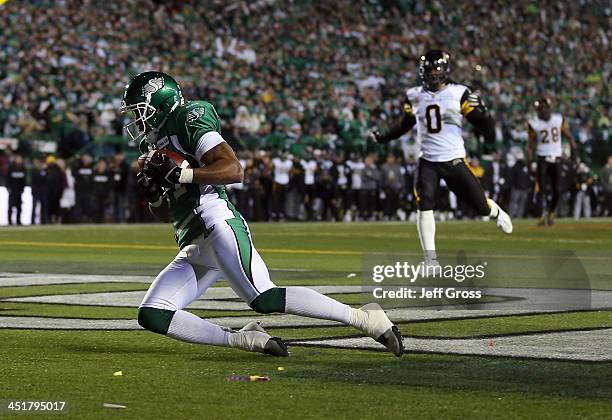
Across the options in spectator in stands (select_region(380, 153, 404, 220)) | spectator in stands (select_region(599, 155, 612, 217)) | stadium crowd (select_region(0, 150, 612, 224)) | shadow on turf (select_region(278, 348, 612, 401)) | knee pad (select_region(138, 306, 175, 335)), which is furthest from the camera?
spectator in stands (select_region(599, 155, 612, 217))

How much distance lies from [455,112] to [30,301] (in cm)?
506

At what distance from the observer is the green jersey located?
22.1ft

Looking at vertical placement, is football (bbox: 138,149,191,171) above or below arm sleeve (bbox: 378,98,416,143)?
below

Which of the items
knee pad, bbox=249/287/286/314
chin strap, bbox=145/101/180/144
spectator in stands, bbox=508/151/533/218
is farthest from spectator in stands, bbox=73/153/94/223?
Result: knee pad, bbox=249/287/286/314

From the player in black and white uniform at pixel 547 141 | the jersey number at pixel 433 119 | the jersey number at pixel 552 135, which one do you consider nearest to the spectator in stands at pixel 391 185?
the player in black and white uniform at pixel 547 141

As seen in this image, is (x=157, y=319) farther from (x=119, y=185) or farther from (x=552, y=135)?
(x=119, y=185)

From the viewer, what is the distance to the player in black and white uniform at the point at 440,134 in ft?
43.3

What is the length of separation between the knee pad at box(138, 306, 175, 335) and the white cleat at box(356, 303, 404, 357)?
93 cm

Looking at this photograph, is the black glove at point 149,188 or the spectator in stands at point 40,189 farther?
the spectator in stands at point 40,189

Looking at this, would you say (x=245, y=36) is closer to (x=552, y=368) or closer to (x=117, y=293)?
(x=117, y=293)

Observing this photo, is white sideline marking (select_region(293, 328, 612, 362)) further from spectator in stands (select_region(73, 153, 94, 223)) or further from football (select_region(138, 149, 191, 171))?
spectator in stands (select_region(73, 153, 94, 223))

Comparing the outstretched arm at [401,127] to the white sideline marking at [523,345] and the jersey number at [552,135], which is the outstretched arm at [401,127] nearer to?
the white sideline marking at [523,345]

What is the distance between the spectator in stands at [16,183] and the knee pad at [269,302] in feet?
69.7

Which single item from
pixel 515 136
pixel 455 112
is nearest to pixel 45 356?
pixel 455 112
